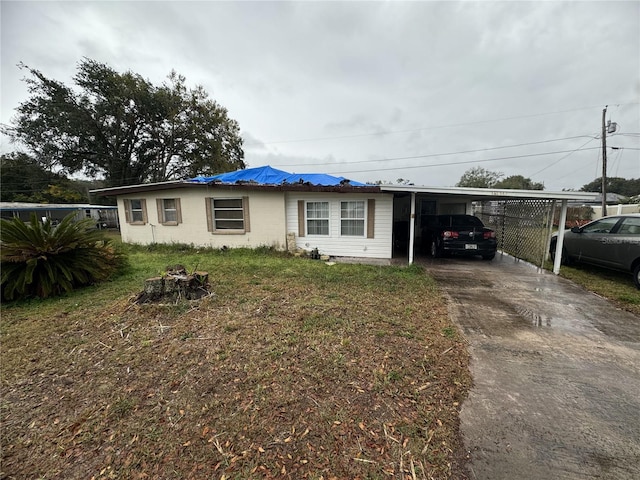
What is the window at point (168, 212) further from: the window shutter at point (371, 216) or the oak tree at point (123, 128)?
the oak tree at point (123, 128)

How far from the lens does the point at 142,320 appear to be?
405cm

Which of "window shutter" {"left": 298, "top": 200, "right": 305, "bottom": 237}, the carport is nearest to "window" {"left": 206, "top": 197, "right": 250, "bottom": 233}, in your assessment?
"window shutter" {"left": 298, "top": 200, "right": 305, "bottom": 237}

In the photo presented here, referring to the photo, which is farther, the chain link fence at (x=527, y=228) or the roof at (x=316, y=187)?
the chain link fence at (x=527, y=228)

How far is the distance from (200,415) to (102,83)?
25.8 meters

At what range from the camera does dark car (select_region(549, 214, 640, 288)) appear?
5621 mm

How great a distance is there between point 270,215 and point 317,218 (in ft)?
5.56

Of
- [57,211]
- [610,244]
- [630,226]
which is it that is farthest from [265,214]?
[57,211]

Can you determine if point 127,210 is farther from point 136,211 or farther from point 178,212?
point 178,212

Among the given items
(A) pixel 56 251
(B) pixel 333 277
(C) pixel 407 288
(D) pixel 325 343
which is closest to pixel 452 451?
(D) pixel 325 343

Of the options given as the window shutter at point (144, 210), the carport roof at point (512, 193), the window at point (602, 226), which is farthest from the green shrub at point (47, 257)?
the window at point (602, 226)

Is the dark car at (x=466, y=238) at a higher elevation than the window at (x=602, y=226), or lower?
lower

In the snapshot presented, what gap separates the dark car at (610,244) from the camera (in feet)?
18.4

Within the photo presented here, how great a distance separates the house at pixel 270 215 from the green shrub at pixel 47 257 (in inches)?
161

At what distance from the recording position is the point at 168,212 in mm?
10562
